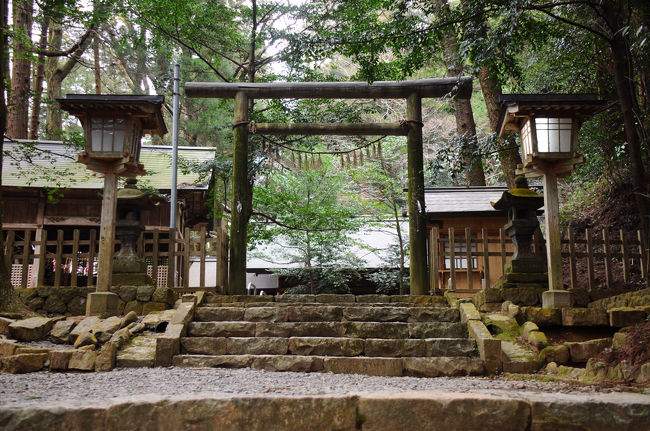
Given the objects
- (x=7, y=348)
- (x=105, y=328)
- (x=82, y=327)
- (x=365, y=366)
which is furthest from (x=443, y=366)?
(x=7, y=348)

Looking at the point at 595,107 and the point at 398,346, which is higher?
the point at 595,107

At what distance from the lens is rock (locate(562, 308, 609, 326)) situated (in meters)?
6.47

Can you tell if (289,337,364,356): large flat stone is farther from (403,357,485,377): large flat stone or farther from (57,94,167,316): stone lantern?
(57,94,167,316): stone lantern

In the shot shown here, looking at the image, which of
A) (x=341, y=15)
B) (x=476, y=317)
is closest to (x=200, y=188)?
(x=341, y=15)

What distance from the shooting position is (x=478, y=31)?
819cm

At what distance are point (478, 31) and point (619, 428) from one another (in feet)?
21.2

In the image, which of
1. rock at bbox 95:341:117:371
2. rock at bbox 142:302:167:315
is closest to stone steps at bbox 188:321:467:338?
rock at bbox 95:341:117:371

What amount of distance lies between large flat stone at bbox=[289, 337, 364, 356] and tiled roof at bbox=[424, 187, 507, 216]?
8205 mm

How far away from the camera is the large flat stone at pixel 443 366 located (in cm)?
575

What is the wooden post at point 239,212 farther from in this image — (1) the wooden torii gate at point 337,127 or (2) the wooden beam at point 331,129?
(2) the wooden beam at point 331,129

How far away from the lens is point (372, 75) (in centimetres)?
909

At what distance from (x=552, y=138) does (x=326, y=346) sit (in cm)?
430

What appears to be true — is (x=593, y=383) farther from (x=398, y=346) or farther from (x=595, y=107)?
(x=595, y=107)

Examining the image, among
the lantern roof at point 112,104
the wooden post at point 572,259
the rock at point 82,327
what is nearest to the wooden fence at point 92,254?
the rock at point 82,327
